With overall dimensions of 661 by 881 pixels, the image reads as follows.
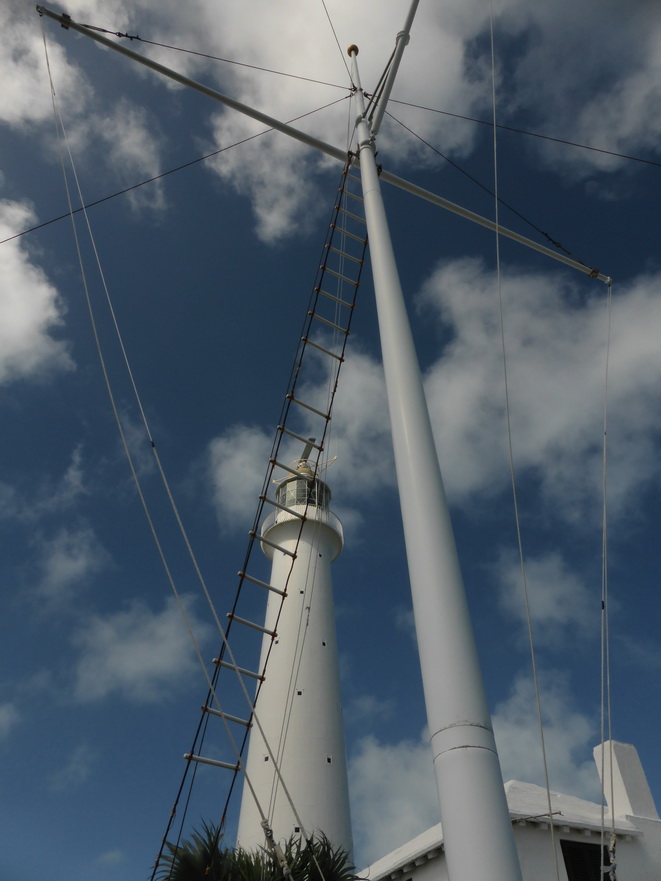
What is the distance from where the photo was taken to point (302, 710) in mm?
21266

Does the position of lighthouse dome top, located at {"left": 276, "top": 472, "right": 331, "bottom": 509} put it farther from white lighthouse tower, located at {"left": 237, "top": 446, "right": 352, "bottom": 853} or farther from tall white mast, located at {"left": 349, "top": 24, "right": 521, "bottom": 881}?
tall white mast, located at {"left": 349, "top": 24, "right": 521, "bottom": 881}

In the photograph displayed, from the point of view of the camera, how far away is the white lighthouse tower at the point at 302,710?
62.8 ft

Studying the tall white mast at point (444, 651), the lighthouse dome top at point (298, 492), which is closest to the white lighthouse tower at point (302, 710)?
the lighthouse dome top at point (298, 492)

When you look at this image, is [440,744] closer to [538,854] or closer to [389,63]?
[389,63]

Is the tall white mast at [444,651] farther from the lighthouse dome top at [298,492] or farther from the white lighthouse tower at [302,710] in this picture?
the lighthouse dome top at [298,492]

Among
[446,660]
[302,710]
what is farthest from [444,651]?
[302,710]

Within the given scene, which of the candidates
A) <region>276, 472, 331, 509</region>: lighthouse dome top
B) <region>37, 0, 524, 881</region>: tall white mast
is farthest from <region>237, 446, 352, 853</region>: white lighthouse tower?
<region>37, 0, 524, 881</region>: tall white mast

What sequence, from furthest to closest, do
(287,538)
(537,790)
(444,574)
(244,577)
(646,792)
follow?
(287,538)
(537,790)
(646,792)
(244,577)
(444,574)

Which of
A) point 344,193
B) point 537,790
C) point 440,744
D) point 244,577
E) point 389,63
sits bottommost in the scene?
point 440,744

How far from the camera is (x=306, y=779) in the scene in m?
19.7

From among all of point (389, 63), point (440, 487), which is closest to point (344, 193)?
point (389, 63)

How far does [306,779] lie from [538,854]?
22.8ft

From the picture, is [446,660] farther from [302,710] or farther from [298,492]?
[298,492]

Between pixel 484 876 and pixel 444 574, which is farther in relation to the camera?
pixel 444 574
